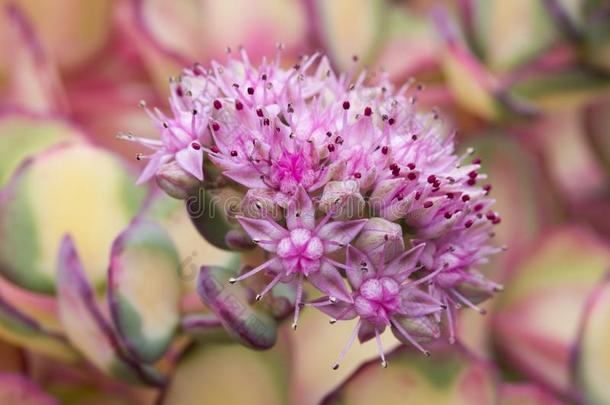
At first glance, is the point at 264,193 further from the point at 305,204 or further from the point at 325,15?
the point at 325,15

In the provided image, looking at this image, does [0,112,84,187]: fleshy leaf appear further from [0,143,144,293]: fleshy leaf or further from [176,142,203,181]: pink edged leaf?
[176,142,203,181]: pink edged leaf

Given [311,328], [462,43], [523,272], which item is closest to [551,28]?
[462,43]

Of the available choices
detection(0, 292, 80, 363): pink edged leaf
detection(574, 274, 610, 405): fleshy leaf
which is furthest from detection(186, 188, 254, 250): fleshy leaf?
detection(574, 274, 610, 405): fleshy leaf

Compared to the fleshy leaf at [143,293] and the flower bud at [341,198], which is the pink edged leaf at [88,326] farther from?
the flower bud at [341,198]

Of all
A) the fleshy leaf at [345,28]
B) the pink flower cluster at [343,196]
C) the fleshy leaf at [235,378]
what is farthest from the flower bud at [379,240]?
the fleshy leaf at [345,28]

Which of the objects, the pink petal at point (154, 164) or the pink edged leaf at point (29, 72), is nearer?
the pink petal at point (154, 164)

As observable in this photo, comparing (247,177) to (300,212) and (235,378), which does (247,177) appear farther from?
(235,378)

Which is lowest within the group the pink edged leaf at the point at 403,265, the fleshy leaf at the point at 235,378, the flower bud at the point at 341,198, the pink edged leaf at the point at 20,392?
the pink edged leaf at the point at 20,392
